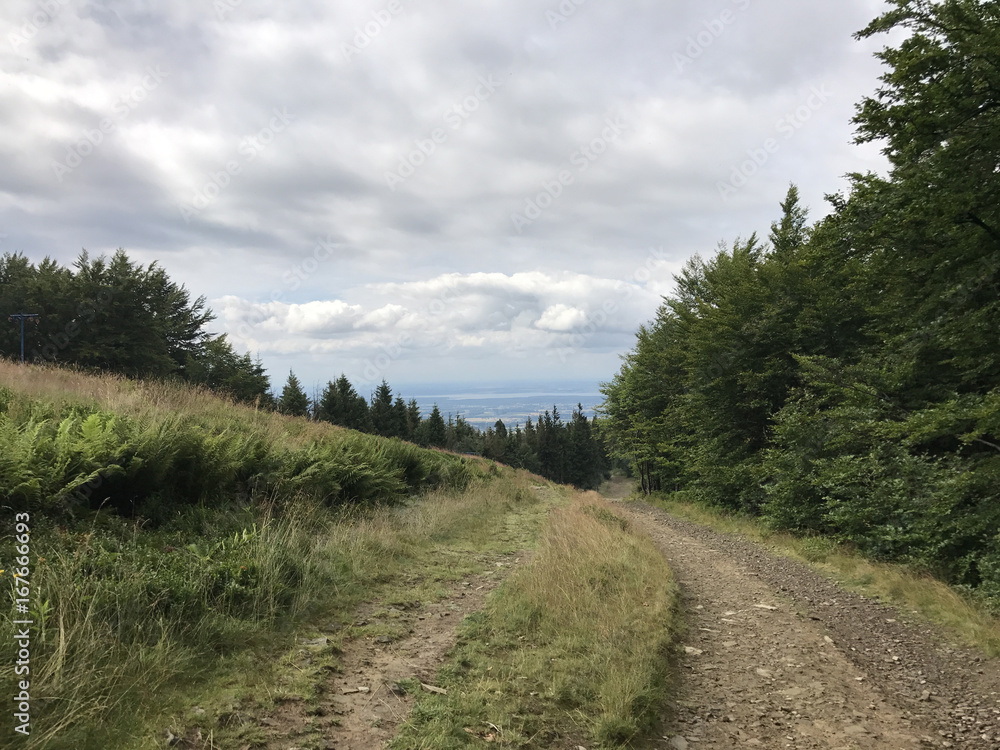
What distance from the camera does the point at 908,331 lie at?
10.2 meters

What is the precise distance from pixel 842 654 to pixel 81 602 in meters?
7.74

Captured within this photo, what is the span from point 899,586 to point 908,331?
16.8 ft

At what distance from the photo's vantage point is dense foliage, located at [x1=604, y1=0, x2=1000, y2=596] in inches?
291

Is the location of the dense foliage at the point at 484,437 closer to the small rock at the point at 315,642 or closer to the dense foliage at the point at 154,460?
the dense foliage at the point at 154,460

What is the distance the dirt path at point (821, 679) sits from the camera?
421 cm

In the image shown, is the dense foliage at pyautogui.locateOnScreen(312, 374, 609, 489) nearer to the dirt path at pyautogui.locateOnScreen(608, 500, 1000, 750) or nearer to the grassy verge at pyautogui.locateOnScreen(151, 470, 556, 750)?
the grassy verge at pyautogui.locateOnScreen(151, 470, 556, 750)

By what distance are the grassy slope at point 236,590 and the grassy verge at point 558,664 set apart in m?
0.02

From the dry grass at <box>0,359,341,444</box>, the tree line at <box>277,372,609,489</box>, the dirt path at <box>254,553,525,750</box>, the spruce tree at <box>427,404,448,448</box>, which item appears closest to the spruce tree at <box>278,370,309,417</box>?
the tree line at <box>277,372,609,489</box>

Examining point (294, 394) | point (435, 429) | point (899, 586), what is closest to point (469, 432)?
point (435, 429)

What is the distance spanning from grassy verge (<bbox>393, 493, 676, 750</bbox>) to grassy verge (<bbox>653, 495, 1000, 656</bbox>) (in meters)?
3.62

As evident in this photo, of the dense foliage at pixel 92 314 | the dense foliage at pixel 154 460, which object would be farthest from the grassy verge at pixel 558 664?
the dense foliage at pixel 92 314

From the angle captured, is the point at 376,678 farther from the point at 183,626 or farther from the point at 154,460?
the point at 154,460

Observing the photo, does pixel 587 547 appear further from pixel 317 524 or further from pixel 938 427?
pixel 938 427

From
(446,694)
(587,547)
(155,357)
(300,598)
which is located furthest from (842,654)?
(155,357)
